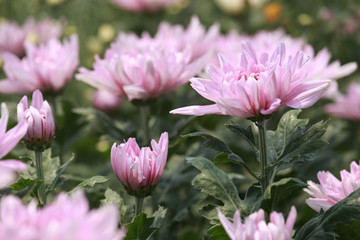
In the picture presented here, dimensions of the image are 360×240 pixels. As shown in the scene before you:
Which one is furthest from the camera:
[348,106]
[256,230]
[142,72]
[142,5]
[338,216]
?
[142,5]

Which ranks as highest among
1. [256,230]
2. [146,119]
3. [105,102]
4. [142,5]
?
[256,230]

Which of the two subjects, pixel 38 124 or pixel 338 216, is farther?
pixel 38 124

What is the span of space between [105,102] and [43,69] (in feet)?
2.00

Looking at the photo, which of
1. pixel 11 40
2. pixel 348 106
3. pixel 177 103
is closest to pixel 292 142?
pixel 177 103

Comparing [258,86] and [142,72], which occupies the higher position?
[258,86]

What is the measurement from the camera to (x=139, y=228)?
962 mm

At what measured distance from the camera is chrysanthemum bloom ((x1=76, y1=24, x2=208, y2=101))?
4.36 ft

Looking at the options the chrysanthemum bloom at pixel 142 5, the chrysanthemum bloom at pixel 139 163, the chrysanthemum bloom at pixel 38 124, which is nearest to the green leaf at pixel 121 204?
the chrysanthemum bloom at pixel 139 163

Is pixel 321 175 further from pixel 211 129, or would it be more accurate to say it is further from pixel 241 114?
pixel 211 129

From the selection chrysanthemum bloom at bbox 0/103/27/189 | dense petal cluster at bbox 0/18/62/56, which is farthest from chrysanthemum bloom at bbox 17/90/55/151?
dense petal cluster at bbox 0/18/62/56

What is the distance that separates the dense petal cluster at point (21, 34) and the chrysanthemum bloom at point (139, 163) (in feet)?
4.96

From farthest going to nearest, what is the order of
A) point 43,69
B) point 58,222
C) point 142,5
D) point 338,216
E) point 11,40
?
point 142,5 → point 11,40 → point 43,69 → point 338,216 → point 58,222

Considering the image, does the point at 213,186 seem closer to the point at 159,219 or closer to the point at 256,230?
the point at 159,219

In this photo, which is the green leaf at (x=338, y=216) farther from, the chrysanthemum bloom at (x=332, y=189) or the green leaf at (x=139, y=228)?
the green leaf at (x=139, y=228)
